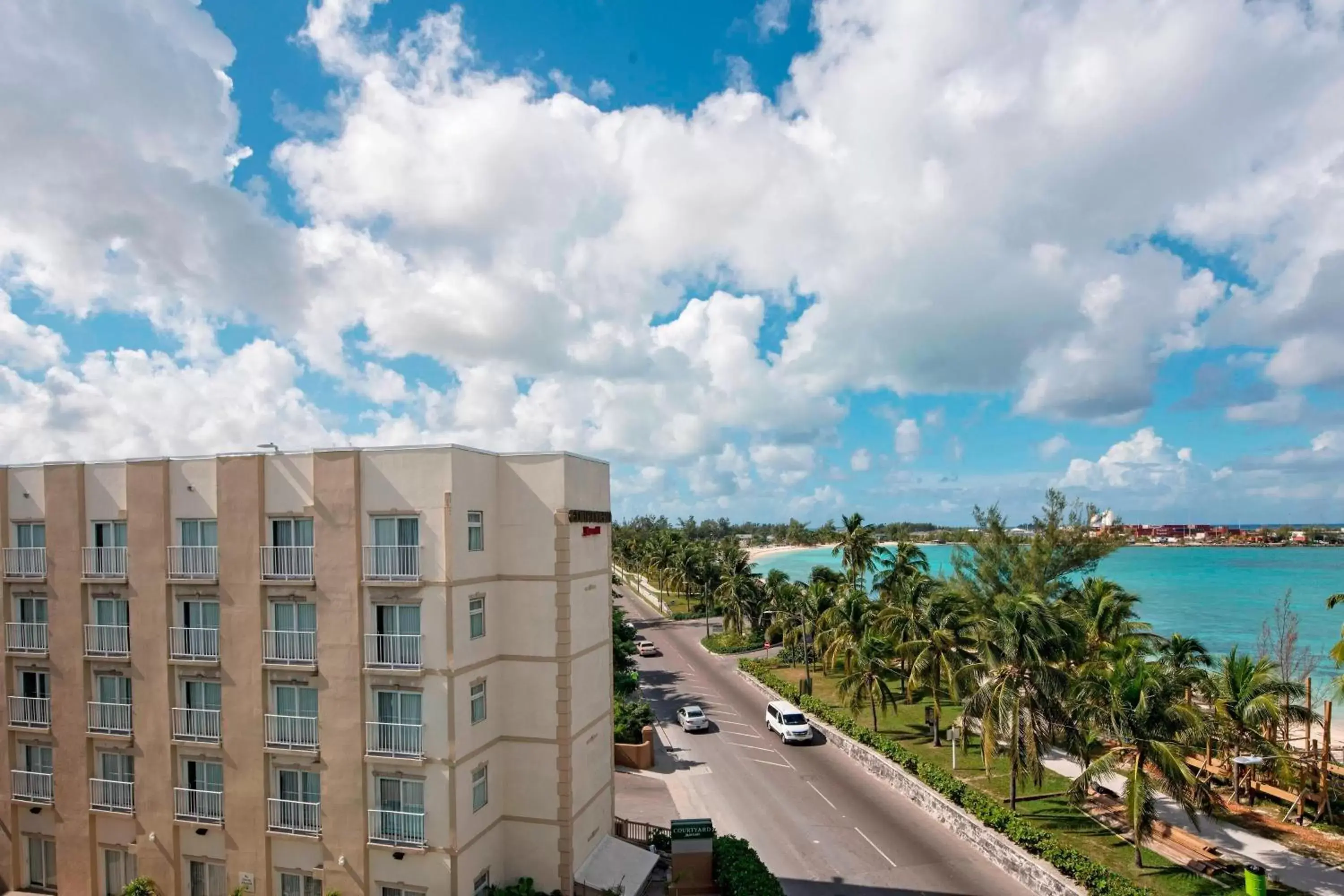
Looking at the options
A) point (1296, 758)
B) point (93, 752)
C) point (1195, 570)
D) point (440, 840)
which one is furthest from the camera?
point (1195, 570)

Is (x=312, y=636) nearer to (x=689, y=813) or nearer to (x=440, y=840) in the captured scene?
(x=440, y=840)

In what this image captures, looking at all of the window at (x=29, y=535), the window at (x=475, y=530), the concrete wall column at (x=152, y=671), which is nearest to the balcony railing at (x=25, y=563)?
the window at (x=29, y=535)

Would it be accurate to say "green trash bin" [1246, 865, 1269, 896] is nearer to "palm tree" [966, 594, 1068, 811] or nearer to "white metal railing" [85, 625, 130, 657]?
"palm tree" [966, 594, 1068, 811]

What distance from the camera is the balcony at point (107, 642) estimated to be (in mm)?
23469

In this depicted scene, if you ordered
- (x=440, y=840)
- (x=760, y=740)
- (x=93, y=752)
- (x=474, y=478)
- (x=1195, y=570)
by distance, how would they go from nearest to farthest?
(x=440, y=840)
(x=474, y=478)
(x=93, y=752)
(x=760, y=740)
(x=1195, y=570)

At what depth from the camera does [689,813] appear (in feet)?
105

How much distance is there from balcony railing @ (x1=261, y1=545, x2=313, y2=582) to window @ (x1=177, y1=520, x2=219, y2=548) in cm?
226

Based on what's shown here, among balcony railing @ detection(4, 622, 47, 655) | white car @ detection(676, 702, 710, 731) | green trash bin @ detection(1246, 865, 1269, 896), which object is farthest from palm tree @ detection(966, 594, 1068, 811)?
balcony railing @ detection(4, 622, 47, 655)

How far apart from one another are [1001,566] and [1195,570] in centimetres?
18431

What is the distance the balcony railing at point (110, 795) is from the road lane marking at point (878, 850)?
85.2 feet

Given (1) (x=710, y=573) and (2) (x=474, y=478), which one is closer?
(2) (x=474, y=478)

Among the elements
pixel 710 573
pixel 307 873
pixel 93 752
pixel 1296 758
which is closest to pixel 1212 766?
pixel 1296 758

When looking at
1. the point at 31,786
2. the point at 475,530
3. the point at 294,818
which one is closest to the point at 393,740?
the point at 294,818

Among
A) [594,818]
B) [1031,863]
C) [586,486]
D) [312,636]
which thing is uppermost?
[586,486]
